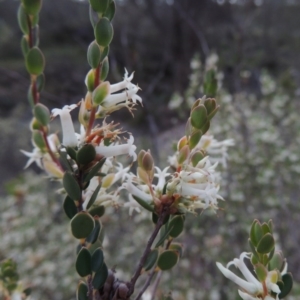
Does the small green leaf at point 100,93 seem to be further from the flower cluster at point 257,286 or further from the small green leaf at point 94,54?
the flower cluster at point 257,286

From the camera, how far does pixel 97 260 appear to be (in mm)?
359

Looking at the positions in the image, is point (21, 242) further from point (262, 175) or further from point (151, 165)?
point (151, 165)

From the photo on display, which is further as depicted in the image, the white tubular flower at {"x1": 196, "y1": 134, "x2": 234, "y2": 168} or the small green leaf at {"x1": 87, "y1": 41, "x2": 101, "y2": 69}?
the white tubular flower at {"x1": 196, "y1": 134, "x2": 234, "y2": 168}

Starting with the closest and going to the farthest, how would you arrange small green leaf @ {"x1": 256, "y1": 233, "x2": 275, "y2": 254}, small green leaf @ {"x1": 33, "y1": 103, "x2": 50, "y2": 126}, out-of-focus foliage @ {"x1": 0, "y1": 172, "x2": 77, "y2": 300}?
small green leaf @ {"x1": 256, "y1": 233, "x2": 275, "y2": 254} < small green leaf @ {"x1": 33, "y1": 103, "x2": 50, "y2": 126} < out-of-focus foliage @ {"x1": 0, "y1": 172, "x2": 77, "y2": 300}

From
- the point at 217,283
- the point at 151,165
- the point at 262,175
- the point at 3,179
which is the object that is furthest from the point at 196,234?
the point at 3,179

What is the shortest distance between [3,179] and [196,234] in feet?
9.23

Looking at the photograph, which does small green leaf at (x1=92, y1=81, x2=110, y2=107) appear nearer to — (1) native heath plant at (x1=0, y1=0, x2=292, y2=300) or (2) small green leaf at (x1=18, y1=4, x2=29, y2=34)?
(1) native heath plant at (x1=0, y1=0, x2=292, y2=300)

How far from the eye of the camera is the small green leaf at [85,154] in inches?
13.4

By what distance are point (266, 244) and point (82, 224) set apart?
15 centimetres

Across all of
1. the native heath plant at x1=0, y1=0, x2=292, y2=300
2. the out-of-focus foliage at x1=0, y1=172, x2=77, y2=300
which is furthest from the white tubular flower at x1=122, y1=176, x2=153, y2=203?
the out-of-focus foliage at x1=0, y1=172, x2=77, y2=300

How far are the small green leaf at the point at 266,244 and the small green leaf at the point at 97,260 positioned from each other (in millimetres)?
128

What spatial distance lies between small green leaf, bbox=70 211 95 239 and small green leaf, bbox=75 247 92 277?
0.01 meters

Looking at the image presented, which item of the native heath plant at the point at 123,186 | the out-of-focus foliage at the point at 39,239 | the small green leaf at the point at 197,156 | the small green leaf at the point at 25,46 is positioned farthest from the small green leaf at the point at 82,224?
the out-of-focus foliage at the point at 39,239

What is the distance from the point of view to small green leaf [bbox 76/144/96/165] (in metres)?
0.34
